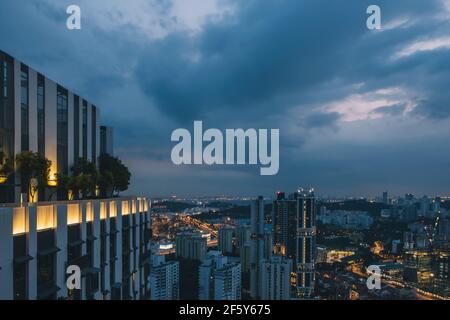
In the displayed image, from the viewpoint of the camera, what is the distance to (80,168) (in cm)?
852

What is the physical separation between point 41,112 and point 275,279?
13.9 metres

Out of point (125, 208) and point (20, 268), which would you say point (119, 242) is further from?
point (20, 268)

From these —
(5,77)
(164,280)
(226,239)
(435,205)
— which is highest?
(5,77)

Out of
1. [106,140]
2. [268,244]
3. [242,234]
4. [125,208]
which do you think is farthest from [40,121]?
[242,234]

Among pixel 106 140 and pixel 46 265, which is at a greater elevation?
pixel 106 140

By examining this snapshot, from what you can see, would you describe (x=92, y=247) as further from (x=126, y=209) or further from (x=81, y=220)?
(x=126, y=209)

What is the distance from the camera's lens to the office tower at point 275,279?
17016 millimetres

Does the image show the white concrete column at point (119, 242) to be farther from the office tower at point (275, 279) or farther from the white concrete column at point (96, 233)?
the office tower at point (275, 279)

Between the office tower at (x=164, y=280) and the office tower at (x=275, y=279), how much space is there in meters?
4.61

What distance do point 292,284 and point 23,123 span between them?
1523 cm

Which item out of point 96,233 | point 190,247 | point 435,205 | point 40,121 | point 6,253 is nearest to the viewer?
point 6,253

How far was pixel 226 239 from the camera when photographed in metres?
22.7

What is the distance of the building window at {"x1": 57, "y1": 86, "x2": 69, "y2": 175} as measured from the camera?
822 centimetres
